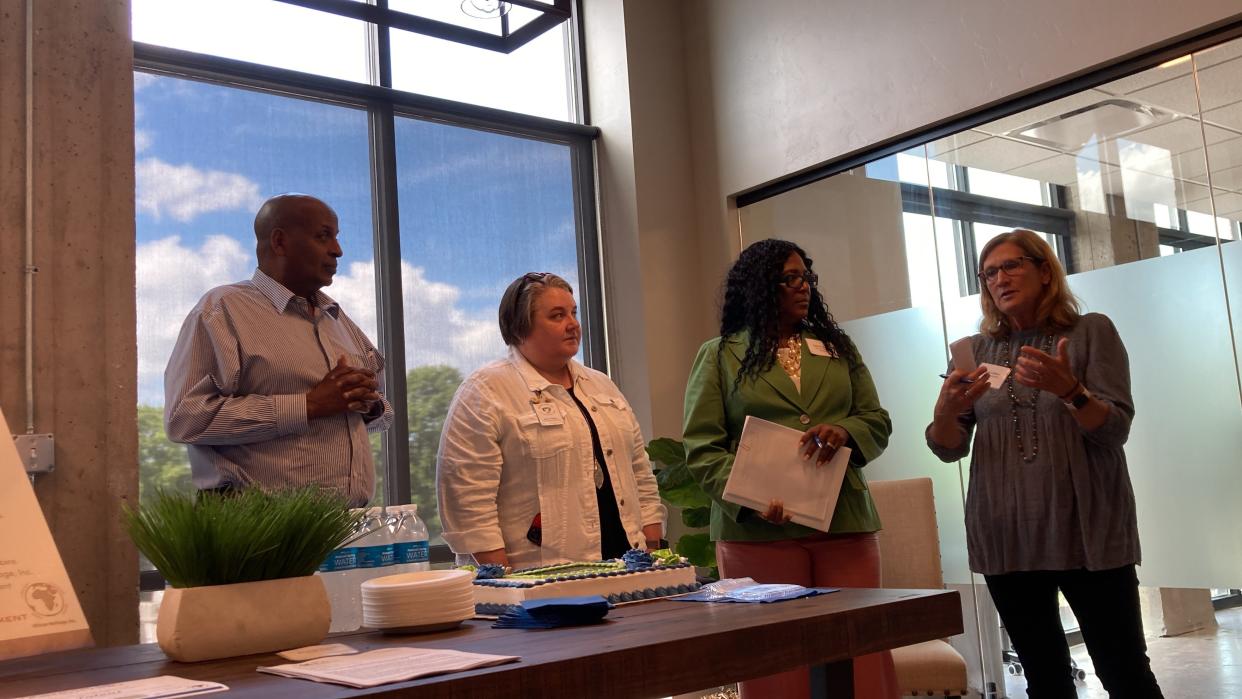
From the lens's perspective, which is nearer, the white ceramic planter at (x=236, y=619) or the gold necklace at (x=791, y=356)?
Answer: the white ceramic planter at (x=236, y=619)

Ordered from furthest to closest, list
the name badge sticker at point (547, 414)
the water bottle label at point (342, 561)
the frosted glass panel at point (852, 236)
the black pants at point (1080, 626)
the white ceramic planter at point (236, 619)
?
the frosted glass panel at point (852, 236)
the name badge sticker at point (547, 414)
the black pants at point (1080, 626)
the water bottle label at point (342, 561)
the white ceramic planter at point (236, 619)

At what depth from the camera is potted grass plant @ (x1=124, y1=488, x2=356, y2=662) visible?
1268 mm

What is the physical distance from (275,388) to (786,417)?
1.34 metres

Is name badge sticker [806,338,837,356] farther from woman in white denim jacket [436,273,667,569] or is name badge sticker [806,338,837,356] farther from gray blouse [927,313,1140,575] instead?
woman in white denim jacket [436,273,667,569]

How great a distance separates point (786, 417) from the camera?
2883 millimetres

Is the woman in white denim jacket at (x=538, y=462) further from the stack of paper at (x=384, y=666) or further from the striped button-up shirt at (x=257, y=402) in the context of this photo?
the stack of paper at (x=384, y=666)

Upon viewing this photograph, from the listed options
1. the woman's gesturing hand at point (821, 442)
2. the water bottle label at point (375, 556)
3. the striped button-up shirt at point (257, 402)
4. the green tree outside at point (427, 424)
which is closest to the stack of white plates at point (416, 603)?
the water bottle label at point (375, 556)

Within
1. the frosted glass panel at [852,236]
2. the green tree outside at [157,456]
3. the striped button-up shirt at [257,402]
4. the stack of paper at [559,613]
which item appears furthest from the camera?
the frosted glass panel at [852,236]

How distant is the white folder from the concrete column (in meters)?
1.41

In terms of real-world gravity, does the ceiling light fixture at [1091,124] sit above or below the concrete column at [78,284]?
above

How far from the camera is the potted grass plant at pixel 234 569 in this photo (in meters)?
1.27

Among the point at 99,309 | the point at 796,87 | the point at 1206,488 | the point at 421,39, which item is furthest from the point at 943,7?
the point at 99,309

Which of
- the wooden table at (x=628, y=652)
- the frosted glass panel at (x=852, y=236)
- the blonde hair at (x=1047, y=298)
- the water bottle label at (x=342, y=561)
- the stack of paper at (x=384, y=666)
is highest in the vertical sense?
the frosted glass panel at (x=852, y=236)

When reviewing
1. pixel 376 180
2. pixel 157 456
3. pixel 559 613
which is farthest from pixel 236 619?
pixel 376 180
